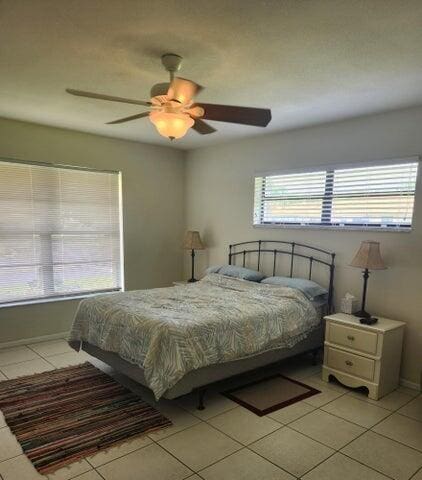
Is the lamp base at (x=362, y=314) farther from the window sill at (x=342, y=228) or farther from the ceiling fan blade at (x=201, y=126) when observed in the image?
the ceiling fan blade at (x=201, y=126)

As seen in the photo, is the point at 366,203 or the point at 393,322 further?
the point at 366,203

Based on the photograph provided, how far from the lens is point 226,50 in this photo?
7.15 feet

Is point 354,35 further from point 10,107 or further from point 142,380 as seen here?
point 10,107

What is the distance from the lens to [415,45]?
206cm

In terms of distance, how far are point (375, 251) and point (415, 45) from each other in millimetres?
1721

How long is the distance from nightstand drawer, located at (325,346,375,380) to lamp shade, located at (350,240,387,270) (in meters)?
0.82

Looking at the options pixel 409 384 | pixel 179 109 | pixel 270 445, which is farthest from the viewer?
pixel 409 384

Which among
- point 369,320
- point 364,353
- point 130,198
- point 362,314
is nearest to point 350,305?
point 362,314

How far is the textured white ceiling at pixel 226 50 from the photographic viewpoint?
→ 1.76m

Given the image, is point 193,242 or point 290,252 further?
point 193,242

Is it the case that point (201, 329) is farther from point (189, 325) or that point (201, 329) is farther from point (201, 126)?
point (201, 126)

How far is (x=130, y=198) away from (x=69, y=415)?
2.97m

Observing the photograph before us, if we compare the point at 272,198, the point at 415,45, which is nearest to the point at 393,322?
the point at 272,198

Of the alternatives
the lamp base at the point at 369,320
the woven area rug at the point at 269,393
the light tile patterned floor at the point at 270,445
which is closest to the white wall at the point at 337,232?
the lamp base at the point at 369,320
